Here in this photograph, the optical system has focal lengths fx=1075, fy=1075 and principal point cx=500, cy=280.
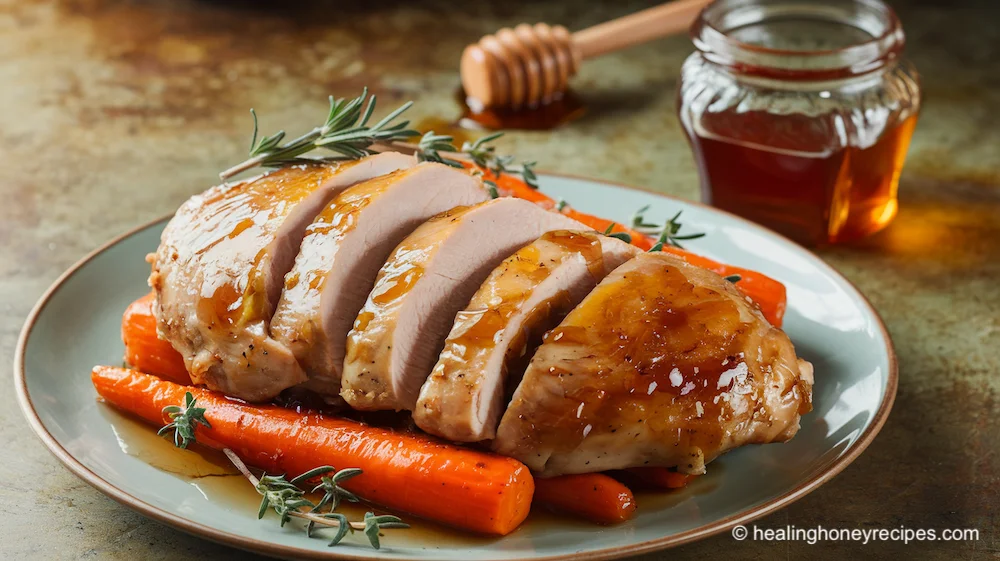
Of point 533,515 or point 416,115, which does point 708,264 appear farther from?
point 416,115

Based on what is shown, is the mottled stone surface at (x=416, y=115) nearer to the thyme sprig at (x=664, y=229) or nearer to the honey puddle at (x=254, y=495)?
the honey puddle at (x=254, y=495)

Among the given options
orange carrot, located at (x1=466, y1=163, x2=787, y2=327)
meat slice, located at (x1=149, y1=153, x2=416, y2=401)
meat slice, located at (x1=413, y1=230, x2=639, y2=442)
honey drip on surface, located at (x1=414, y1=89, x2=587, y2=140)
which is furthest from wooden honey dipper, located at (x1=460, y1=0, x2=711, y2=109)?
meat slice, located at (x1=413, y1=230, x2=639, y2=442)

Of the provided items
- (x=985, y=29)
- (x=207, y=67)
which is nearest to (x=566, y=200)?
(x=207, y=67)

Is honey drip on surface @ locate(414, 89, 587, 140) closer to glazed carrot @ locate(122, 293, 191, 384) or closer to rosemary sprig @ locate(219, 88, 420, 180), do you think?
rosemary sprig @ locate(219, 88, 420, 180)

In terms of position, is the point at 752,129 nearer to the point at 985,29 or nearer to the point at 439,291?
the point at 439,291

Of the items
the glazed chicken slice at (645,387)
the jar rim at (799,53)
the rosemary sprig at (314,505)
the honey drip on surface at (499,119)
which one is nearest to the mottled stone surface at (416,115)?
the honey drip on surface at (499,119)

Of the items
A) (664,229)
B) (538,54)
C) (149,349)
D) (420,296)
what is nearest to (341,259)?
(420,296)
